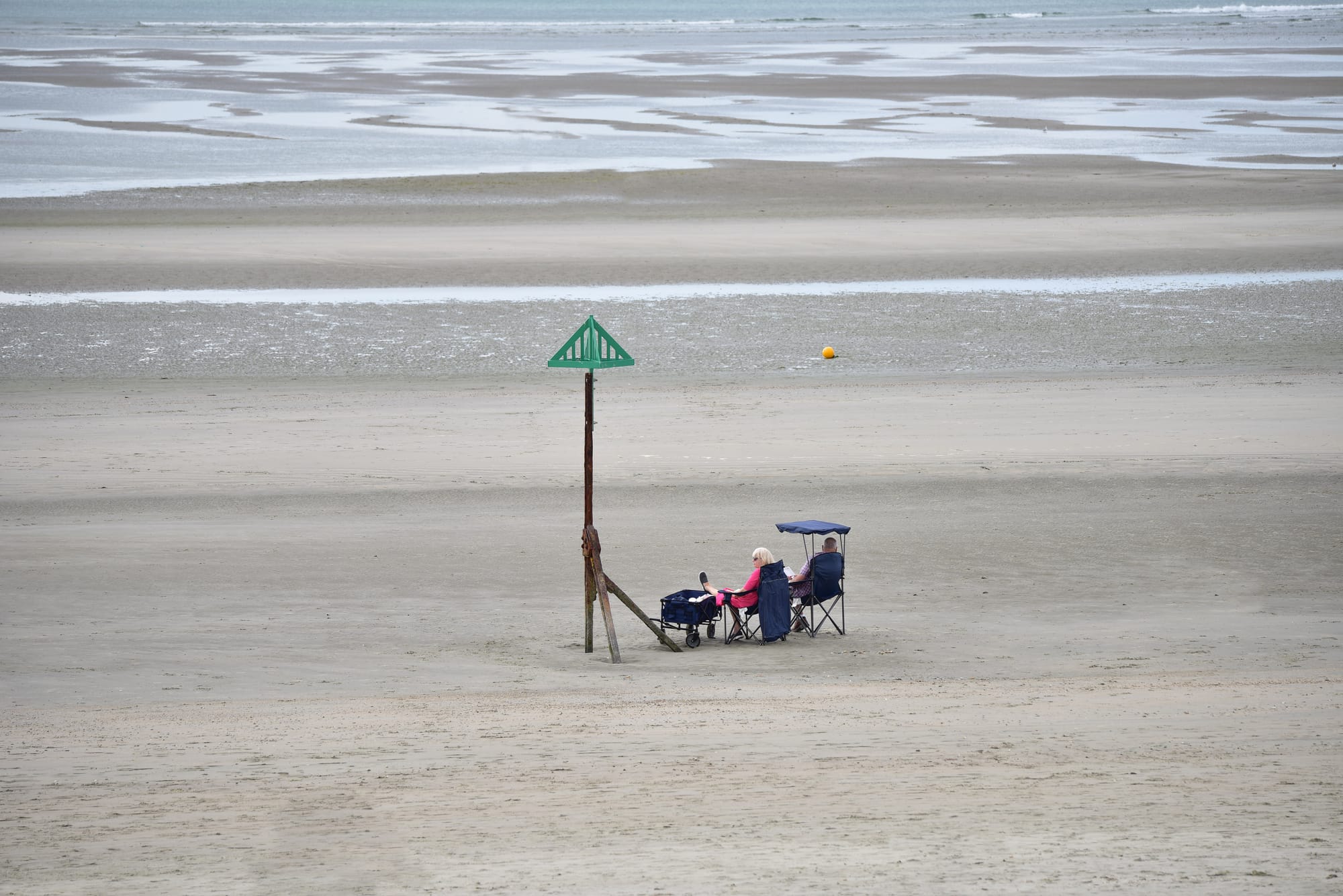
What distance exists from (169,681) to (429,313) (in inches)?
561

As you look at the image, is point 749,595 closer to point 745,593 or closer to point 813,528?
point 745,593

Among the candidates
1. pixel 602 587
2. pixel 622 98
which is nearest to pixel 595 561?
pixel 602 587

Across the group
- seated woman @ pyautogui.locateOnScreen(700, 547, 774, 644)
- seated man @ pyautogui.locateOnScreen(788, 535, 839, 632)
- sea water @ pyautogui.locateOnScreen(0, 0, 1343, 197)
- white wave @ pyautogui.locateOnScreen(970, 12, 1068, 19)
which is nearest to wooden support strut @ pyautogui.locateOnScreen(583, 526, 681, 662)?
seated woman @ pyautogui.locateOnScreen(700, 547, 774, 644)

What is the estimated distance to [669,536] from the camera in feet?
44.2

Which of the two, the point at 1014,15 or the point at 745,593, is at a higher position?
the point at 1014,15

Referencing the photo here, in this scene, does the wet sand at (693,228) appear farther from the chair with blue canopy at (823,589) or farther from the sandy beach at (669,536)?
the chair with blue canopy at (823,589)

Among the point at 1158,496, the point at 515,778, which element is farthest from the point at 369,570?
the point at 1158,496

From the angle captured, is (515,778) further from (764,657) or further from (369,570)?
(369,570)

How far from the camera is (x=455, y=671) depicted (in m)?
10.1

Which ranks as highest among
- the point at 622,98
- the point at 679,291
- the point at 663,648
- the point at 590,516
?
the point at 622,98

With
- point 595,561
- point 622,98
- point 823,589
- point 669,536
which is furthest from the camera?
point 622,98

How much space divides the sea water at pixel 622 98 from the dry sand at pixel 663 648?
1748cm

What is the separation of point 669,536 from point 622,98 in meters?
42.3

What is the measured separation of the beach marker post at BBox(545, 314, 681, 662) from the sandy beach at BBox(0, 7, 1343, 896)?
0.76ft
